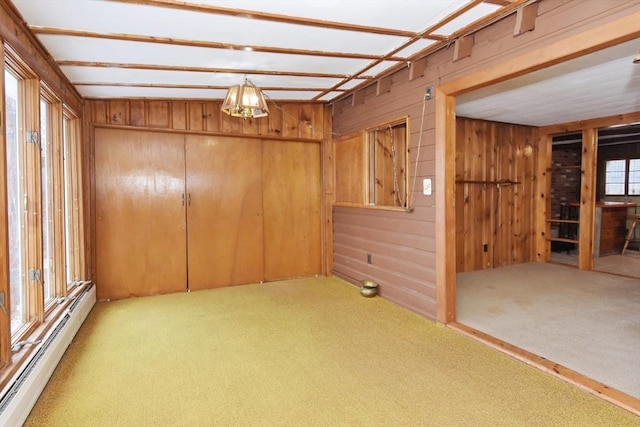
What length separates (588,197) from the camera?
5453mm

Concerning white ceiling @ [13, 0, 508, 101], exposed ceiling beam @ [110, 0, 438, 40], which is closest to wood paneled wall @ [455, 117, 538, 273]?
white ceiling @ [13, 0, 508, 101]

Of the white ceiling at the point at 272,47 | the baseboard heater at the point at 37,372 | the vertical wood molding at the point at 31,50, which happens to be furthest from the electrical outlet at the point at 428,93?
the baseboard heater at the point at 37,372

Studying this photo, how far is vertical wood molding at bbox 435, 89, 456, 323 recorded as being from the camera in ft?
10.4

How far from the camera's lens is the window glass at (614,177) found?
8547 mm

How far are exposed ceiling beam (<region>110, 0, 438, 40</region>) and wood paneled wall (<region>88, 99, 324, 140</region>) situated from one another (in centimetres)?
228

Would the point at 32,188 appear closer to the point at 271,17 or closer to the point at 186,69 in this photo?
the point at 186,69

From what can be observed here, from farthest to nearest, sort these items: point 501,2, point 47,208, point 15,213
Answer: point 47,208 < point 15,213 < point 501,2

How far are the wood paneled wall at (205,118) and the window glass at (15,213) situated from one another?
164 cm

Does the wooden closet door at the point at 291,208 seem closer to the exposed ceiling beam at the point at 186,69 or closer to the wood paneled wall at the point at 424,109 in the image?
the wood paneled wall at the point at 424,109

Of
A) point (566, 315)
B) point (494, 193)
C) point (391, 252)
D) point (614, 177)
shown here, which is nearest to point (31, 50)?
point (391, 252)

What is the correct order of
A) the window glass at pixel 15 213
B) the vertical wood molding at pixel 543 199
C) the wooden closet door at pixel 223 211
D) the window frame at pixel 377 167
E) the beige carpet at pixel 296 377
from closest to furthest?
1. the beige carpet at pixel 296 377
2. the window glass at pixel 15 213
3. the window frame at pixel 377 167
4. the wooden closet door at pixel 223 211
5. the vertical wood molding at pixel 543 199

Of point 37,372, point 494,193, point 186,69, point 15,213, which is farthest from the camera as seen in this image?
point 494,193

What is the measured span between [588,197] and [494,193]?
1.31 metres

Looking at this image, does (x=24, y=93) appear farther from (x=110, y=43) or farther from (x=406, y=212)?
(x=406, y=212)
